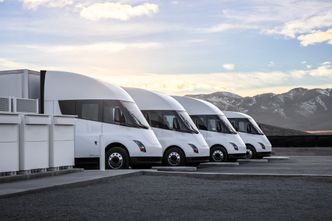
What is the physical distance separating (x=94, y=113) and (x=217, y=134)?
7570mm

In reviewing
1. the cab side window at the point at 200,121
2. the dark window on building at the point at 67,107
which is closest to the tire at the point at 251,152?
the cab side window at the point at 200,121

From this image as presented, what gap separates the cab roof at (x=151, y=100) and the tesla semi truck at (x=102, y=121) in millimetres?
2576

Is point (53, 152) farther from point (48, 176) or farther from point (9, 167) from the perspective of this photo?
point (9, 167)

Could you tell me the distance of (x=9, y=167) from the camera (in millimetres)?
15367

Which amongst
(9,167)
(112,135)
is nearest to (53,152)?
(9,167)

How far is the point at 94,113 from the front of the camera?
20734 millimetres

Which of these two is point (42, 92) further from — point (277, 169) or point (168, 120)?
point (277, 169)

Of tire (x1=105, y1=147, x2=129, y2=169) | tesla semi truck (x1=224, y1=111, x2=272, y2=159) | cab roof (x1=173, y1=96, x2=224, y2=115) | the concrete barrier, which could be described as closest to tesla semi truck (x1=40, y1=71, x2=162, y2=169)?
tire (x1=105, y1=147, x2=129, y2=169)

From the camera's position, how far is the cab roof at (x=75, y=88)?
20938mm

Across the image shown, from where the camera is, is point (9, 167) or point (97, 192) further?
point (9, 167)

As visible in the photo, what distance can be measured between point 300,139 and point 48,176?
101 ft

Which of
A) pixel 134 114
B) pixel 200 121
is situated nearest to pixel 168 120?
pixel 134 114

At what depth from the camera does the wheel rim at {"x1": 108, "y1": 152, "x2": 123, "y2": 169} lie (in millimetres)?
20594

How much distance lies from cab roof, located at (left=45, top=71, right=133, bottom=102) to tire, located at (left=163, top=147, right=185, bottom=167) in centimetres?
297
